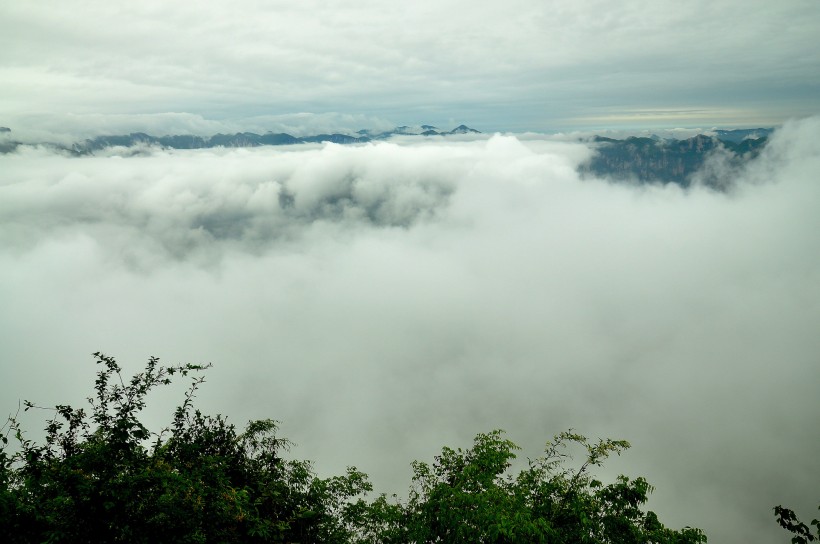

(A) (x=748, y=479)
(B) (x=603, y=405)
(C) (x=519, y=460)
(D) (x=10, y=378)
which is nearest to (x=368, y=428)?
(C) (x=519, y=460)

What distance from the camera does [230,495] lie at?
1459 cm

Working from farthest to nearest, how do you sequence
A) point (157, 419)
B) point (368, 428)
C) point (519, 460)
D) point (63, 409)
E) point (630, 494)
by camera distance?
point (368, 428) < point (157, 419) < point (519, 460) < point (630, 494) < point (63, 409)

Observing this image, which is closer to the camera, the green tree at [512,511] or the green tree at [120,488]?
the green tree at [120,488]

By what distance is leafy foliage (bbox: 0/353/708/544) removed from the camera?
11836mm

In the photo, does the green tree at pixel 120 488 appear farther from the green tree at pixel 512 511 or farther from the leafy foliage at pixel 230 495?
the green tree at pixel 512 511

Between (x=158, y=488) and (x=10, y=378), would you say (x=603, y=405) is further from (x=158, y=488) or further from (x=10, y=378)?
(x=10, y=378)

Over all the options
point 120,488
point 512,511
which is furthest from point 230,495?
point 512,511

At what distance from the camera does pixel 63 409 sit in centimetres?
1467

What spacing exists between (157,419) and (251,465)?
488 feet

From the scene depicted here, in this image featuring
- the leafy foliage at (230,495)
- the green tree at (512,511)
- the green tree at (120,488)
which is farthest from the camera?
the green tree at (512,511)

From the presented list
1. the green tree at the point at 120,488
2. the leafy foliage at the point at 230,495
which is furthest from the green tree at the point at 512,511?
the green tree at the point at 120,488

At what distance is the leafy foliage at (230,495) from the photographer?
11836 millimetres

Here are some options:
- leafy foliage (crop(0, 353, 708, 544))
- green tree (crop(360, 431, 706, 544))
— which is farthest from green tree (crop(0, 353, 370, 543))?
green tree (crop(360, 431, 706, 544))

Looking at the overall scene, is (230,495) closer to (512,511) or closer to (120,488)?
(120,488)
